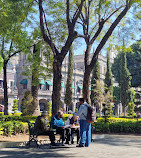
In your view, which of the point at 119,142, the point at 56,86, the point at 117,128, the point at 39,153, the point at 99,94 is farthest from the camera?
the point at 99,94

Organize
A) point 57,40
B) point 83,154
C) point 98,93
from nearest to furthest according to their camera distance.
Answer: point 83,154, point 57,40, point 98,93

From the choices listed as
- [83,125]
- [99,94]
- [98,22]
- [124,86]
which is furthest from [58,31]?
[124,86]

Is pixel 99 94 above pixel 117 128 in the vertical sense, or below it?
above

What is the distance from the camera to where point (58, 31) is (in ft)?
65.0

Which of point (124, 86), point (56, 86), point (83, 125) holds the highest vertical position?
point (124, 86)

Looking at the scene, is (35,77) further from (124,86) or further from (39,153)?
(124,86)

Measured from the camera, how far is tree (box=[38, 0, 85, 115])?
14.6 metres

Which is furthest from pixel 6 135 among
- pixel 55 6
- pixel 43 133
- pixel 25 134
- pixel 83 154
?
pixel 55 6

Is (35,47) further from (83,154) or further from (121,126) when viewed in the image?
(83,154)

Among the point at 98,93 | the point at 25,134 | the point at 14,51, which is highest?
the point at 14,51

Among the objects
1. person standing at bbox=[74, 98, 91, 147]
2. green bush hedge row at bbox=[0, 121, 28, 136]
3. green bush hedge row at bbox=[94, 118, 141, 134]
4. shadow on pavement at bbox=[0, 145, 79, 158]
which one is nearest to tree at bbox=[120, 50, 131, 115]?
green bush hedge row at bbox=[94, 118, 141, 134]

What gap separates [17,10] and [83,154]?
1070cm

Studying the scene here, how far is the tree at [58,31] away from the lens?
573 inches

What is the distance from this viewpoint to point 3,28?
17078 mm
